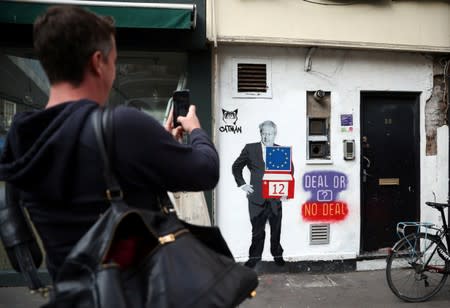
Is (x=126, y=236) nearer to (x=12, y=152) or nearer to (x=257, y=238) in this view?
(x=12, y=152)

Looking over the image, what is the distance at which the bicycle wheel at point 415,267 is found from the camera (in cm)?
498

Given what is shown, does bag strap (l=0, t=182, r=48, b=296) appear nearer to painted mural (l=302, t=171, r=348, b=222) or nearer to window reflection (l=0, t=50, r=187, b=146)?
window reflection (l=0, t=50, r=187, b=146)

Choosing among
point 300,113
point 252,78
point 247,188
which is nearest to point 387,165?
point 300,113

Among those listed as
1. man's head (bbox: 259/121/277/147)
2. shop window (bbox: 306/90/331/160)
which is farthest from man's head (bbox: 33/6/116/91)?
shop window (bbox: 306/90/331/160)

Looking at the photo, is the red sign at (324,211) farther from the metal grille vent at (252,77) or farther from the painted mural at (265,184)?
the metal grille vent at (252,77)

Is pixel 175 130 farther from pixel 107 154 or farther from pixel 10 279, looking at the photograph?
pixel 10 279

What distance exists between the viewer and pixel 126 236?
121 centimetres

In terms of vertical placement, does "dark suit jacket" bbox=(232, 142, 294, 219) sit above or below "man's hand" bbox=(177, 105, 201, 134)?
below

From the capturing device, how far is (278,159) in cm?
595

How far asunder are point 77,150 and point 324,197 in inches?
203

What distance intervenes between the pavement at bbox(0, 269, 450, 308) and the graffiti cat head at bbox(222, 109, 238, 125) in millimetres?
2152

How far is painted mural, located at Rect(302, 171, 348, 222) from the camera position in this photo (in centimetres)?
600

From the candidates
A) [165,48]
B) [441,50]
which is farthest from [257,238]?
[441,50]

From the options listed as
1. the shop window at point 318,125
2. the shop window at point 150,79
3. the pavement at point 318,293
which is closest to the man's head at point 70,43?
the pavement at point 318,293
